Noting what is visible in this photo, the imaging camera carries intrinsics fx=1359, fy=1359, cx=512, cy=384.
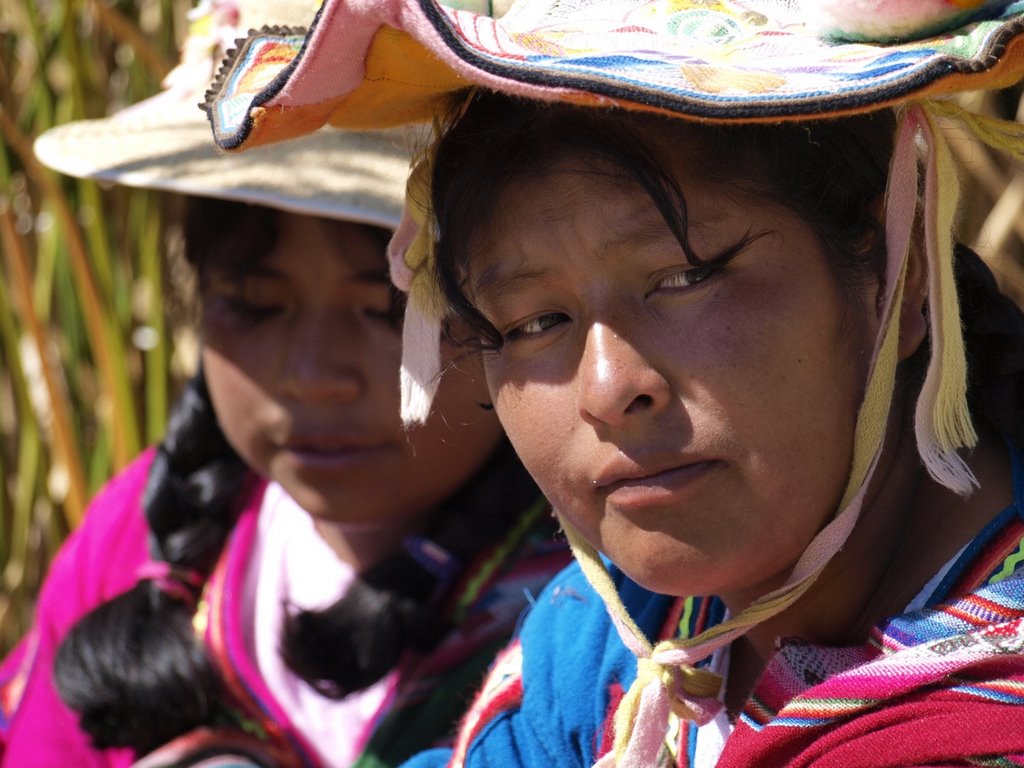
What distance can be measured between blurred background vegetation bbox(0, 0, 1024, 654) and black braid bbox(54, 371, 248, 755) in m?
0.58

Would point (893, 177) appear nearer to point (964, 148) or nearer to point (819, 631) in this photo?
point (819, 631)

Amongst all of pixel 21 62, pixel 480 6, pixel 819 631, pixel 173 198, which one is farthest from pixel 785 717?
pixel 21 62

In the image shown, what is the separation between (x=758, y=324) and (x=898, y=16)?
293 mm

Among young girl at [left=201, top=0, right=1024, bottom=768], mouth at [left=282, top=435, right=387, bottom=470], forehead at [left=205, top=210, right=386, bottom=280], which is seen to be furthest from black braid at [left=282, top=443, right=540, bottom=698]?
young girl at [left=201, top=0, right=1024, bottom=768]

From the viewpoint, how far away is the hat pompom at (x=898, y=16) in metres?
1.17

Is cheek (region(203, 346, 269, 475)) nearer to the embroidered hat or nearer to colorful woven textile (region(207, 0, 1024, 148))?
the embroidered hat

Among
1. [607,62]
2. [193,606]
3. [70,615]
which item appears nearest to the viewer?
[607,62]

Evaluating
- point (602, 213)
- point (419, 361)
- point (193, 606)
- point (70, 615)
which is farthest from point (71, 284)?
point (602, 213)

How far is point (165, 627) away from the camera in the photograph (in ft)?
7.38

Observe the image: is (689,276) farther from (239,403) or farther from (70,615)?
(70,615)

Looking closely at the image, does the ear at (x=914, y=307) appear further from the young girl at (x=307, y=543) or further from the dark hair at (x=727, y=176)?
the young girl at (x=307, y=543)

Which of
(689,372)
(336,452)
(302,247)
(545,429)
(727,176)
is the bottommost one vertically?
(336,452)

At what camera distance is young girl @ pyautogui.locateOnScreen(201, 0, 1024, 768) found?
44.8 inches

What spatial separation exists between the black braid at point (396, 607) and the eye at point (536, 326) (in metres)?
0.77
